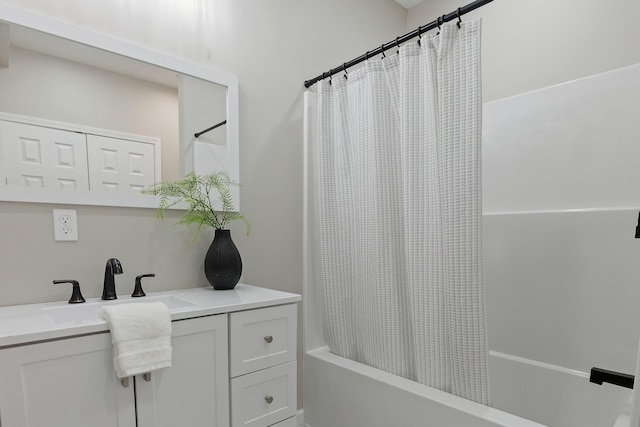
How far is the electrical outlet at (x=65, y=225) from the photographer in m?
1.29

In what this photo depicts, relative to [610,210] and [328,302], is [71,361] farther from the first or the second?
[610,210]

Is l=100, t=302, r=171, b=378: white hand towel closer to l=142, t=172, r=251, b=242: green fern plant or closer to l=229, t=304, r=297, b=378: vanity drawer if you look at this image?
l=229, t=304, r=297, b=378: vanity drawer

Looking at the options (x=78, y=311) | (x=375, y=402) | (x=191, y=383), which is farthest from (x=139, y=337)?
(x=375, y=402)

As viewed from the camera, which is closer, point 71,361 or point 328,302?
point 71,361

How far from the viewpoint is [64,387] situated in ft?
2.96

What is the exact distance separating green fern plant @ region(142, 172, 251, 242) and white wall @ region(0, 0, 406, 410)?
0.28 ft

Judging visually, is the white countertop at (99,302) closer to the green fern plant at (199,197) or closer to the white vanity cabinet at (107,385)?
the white vanity cabinet at (107,385)

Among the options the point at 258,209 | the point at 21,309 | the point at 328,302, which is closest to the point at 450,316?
the point at 328,302

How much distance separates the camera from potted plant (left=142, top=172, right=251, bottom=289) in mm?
1550

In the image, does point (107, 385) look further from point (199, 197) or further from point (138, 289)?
point (199, 197)

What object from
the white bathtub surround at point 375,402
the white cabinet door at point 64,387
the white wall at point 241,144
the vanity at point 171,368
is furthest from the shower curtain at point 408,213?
the white cabinet door at point 64,387

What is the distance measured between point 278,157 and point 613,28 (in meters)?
1.91

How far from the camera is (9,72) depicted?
1.22 metres

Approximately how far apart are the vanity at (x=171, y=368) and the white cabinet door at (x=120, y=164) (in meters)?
0.46
